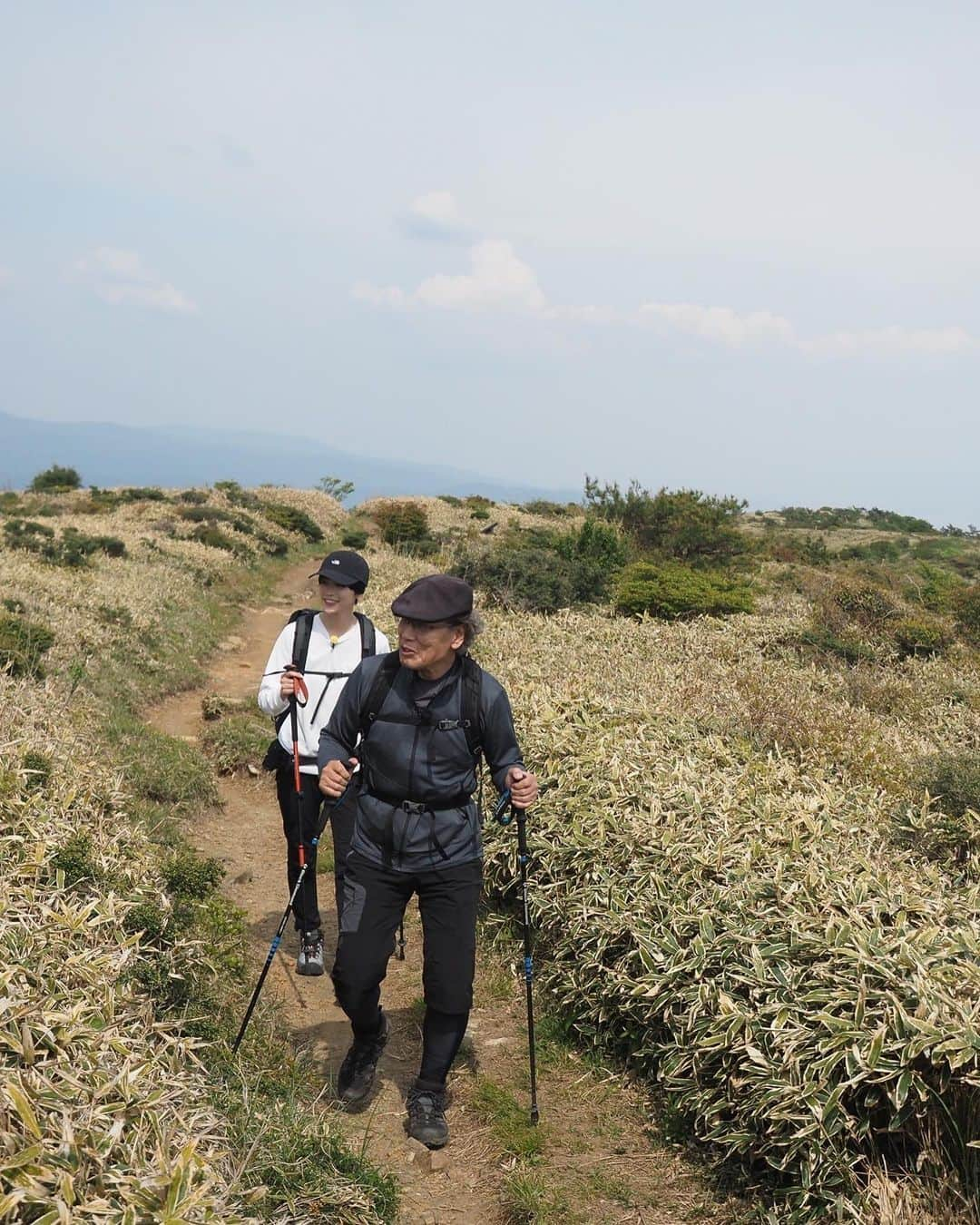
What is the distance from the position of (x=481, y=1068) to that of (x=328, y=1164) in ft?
5.62

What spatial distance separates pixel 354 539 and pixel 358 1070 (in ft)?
93.0

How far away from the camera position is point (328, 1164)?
348 centimetres

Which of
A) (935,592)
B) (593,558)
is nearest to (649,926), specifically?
(593,558)

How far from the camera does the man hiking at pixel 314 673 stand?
5.40 m

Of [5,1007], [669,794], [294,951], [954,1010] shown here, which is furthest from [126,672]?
[954,1010]

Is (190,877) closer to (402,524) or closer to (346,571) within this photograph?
(346,571)

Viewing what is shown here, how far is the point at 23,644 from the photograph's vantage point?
9891mm

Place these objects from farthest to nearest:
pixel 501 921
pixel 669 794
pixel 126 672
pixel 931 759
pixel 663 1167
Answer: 1. pixel 126 672
2. pixel 931 759
3. pixel 501 921
4. pixel 669 794
5. pixel 663 1167

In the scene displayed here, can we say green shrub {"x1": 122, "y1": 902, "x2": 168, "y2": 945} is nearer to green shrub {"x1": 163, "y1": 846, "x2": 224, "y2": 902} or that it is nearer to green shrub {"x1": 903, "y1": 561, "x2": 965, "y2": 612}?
green shrub {"x1": 163, "y1": 846, "x2": 224, "y2": 902}

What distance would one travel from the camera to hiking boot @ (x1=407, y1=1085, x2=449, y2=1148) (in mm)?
4297

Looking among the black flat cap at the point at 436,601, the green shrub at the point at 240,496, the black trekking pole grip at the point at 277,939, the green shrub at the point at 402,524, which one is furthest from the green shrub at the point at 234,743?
the green shrub at the point at 240,496

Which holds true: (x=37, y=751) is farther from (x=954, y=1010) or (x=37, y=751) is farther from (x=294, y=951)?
(x=954, y=1010)

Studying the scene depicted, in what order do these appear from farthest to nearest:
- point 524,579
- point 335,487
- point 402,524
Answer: point 335,487 → point 402,524 → point 524,579

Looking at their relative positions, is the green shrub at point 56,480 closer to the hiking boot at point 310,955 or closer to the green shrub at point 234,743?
the green shrub at point 234,743
